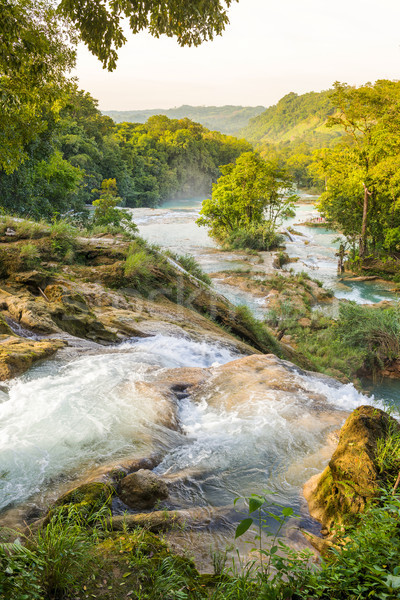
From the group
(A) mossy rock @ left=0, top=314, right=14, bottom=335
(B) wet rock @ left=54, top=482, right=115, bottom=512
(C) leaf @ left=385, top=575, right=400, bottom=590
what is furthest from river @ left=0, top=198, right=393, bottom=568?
(C) leaf @ left=385, top=575, right=400, bottom=590

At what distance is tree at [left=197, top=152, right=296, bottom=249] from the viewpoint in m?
25.3

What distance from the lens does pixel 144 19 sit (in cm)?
428

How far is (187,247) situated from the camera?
81.0 feet

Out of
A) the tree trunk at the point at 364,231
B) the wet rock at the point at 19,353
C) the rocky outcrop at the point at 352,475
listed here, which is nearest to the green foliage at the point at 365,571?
the rocky outcrop at the point at 352,475

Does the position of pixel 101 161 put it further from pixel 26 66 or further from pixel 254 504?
pixel 254 504

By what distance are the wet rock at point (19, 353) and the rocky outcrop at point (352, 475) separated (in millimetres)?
3779

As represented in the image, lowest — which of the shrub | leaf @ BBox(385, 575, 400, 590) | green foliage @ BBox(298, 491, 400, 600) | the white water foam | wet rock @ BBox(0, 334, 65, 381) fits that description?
the white water foam

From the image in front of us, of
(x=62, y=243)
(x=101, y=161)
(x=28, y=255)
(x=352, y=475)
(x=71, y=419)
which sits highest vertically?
(x=101, y=161)

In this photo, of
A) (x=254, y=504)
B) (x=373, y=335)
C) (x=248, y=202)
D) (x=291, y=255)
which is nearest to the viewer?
(x=254, y=504)

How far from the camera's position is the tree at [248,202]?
2527cm

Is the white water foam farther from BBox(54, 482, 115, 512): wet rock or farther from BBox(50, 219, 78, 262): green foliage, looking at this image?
BBox(50, 219, 78, 262): green foliage

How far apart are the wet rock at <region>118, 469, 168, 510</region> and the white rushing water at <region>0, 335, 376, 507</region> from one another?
211mm

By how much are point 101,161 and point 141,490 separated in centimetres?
4482

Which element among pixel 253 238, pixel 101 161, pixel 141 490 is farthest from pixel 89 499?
A: pixel 101 161
